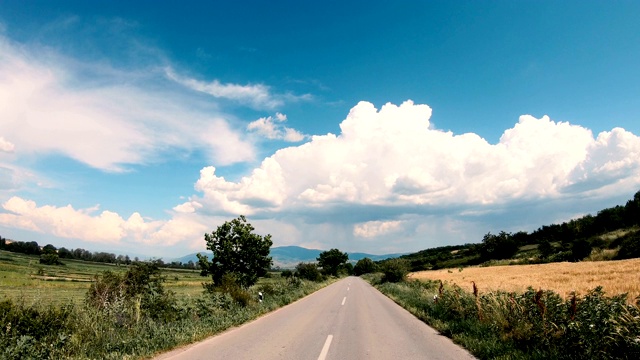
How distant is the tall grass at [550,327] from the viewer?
6090 millimetres

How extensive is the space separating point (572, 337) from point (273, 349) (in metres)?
6.66

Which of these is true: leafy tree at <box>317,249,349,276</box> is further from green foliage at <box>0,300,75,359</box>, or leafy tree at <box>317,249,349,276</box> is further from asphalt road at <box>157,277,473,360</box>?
green foliage at <box>0,300,75,359</box>

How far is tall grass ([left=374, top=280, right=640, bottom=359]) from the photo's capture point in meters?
6.09

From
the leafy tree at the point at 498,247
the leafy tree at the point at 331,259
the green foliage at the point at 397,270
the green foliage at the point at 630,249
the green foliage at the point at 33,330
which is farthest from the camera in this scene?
the leafy tree at the point at 331,259

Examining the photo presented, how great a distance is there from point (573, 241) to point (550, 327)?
71005mm

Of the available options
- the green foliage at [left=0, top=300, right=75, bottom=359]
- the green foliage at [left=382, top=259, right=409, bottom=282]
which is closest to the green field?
the green foliage at [left=0, top=300, right=75, bottom=359]

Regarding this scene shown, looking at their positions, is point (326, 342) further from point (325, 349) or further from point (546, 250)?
point (546, 250)

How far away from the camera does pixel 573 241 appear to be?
6456cm

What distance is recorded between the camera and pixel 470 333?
10.1m

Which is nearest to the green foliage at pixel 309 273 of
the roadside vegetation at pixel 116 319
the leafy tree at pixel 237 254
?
the leafy tree at pixel 237 254

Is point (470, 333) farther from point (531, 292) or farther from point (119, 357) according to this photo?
point (119, 357)

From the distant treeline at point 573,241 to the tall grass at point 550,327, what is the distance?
1923 inches

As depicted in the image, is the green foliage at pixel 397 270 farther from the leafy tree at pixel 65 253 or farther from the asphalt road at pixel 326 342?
the leafy tree at pixel 65 253

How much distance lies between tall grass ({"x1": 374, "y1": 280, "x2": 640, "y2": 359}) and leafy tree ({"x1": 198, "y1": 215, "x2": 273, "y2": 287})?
57.8 ft
